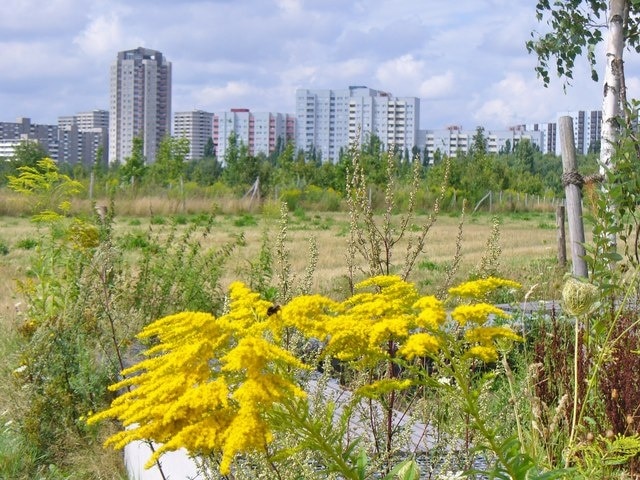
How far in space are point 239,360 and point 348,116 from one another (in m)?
157

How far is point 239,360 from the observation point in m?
1.66

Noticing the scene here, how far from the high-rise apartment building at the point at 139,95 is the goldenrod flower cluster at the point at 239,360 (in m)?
154

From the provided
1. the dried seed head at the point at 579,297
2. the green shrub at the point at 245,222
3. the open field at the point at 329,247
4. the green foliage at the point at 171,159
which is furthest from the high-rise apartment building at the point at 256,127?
the dried seed head at the point at 579,297

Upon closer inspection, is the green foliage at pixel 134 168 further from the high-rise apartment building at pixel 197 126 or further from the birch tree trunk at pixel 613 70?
the high-rise apartment building at pixel 197 126

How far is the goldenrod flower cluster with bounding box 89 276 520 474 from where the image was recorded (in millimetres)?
1682

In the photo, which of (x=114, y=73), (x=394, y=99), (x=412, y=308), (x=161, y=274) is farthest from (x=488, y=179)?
(x=114, y=73)

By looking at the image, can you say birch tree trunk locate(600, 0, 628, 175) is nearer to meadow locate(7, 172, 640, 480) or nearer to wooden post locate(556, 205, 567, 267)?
meadow locate(7, 172, 640, 480)

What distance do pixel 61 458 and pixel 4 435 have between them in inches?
13.8

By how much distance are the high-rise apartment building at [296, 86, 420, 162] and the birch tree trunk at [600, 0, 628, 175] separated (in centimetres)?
14052

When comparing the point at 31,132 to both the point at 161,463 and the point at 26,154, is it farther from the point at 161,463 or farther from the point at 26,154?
the point at 161,463

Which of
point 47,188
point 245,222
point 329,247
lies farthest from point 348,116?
point 47,188

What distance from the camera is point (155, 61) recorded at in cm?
15738

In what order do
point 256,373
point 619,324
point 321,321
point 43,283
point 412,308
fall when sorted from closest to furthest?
1. point 256,373
2. point 321,321
3. point 412,308
4. point 619,324
5. point 43,283

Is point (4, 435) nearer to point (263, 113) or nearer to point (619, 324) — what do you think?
point (619, 324)
